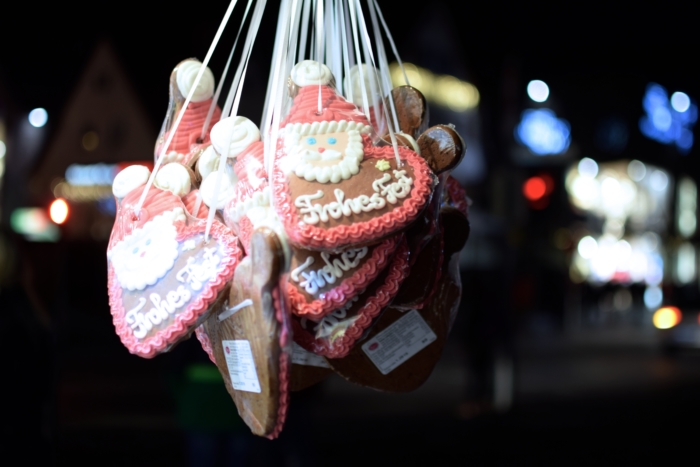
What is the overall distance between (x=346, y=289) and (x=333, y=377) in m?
6.43

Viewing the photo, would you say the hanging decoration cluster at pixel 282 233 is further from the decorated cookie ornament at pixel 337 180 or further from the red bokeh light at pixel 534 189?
the red bokeh light at pixel 534 189

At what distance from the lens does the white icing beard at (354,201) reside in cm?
90

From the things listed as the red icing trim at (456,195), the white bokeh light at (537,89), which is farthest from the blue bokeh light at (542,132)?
the red icing trim at (456,195)

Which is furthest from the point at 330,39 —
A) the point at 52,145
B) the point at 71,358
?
the point at 71,358

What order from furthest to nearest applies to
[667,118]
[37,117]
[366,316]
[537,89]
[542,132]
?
[667,118] < [542,132] < [537,89] < [37,117] < [366,316]

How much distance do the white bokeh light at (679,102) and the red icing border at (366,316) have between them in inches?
489

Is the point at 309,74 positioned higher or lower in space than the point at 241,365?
higher

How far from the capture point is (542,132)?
1009cm

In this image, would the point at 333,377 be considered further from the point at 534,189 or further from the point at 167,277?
the point at 167,277

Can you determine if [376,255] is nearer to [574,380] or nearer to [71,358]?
[71,358]

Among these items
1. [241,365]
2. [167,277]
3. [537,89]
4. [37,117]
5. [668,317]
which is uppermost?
[167,277]

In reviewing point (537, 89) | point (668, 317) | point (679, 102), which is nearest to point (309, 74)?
point (537, 89)

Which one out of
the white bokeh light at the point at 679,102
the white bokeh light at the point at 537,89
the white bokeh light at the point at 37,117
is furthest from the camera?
the white bokeh light at the point at 679,102

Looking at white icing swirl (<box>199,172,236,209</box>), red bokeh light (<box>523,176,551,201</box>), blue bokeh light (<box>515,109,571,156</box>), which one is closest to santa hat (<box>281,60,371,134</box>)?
white icing swirl (<box>199,172,236,209</box>)
